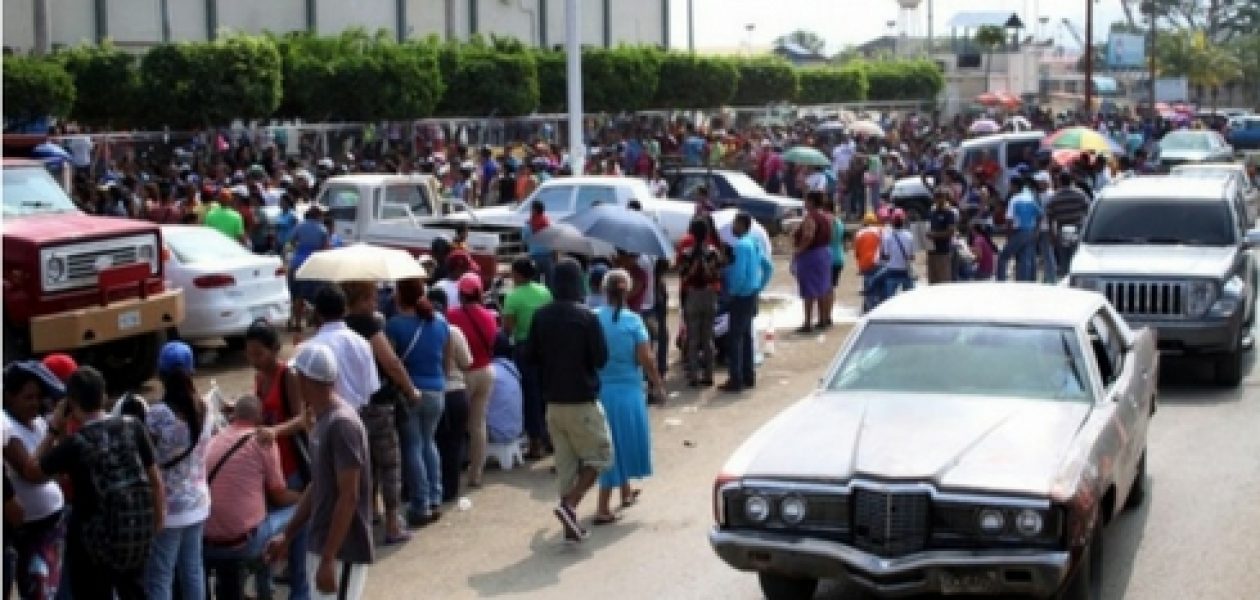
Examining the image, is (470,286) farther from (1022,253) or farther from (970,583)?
(1022,253)

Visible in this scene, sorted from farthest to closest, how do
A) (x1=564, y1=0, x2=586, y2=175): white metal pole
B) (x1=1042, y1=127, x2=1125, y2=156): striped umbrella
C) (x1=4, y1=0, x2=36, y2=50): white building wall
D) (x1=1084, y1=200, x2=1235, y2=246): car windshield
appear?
(x1=4, y1=0, x2=36, y2=50): white building wall, (x1=1042, y1=127, x2=1125, y2=156): striped umbrella, (x1=564, y1=0, x2=586, y2=175): white metal pole, (x1=1084, y1=200, x2=1235, y2=246): car windshield

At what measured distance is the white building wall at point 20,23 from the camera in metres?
41.3

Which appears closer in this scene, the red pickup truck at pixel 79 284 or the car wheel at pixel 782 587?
the car wheel at pixel 782 587

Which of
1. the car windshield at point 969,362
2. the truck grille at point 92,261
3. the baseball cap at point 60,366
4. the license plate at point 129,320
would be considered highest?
the truck grille at point 92,261

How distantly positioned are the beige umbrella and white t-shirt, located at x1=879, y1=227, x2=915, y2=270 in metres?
8.36

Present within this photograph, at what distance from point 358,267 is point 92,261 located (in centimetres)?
475

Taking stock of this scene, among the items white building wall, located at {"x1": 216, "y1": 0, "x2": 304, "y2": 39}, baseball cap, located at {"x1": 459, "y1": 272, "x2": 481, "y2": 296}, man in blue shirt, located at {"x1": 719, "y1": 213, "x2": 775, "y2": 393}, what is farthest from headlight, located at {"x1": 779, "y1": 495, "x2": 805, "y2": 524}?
white building wall, located at {"x1": 216, "y1": 0, "x2": 304, "y2": 39}

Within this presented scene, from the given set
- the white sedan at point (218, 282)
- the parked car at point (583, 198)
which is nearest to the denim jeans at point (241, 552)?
the white sedan at point (218, 282)

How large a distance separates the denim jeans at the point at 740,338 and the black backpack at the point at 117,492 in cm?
905

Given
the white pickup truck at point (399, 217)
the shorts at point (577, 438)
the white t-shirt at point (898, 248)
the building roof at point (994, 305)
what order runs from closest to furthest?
1. the building roof at point (994, 305)
2. the shorts at point (577, 438)
3. the white t-shirt at point (898, 248)
4. the white pickup truck at point (399, 217)

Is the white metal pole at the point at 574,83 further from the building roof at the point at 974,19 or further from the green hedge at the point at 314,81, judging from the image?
the building roof at the point at 974,19

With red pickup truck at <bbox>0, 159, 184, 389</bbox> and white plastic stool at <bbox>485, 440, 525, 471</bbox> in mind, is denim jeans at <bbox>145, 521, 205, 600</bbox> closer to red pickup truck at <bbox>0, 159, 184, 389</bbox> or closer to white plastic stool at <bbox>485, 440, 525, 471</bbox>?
white plastic stool at <bbox>485, 440, 525, 471</bbox>

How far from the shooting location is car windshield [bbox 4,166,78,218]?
15.3 meters

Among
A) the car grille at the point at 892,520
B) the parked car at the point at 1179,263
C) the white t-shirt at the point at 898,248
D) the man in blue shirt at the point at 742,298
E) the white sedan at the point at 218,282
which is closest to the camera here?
the car grille at the point at 892,520
